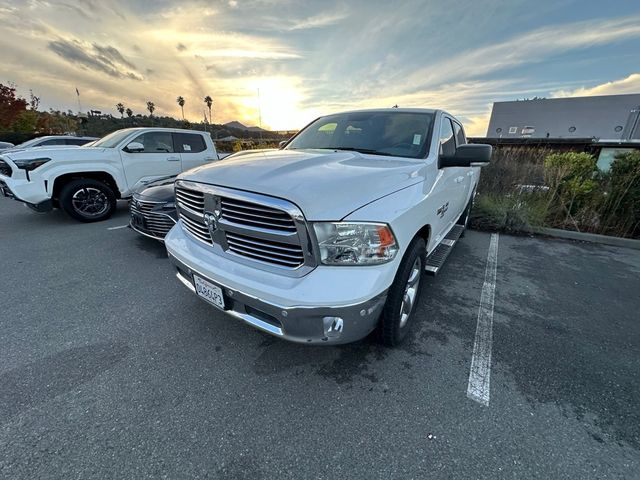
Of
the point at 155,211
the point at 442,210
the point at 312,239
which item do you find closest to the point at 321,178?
the point at 312,239

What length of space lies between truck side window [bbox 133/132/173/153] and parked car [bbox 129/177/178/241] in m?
2.68

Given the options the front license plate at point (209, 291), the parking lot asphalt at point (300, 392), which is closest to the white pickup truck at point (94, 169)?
the parking lot asphalt at point (300, 392)

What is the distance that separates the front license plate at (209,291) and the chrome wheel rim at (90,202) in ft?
17.2

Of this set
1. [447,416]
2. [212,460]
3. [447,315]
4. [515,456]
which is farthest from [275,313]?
[447,315]

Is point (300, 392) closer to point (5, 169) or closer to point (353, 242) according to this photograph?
point (353, 242)

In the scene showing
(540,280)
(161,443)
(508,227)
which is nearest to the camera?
(161,443)

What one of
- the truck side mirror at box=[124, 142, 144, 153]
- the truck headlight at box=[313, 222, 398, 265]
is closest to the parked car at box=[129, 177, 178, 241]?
the truck side mirror at box=[124, 142, 144, 153]

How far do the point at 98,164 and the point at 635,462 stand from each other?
793 cm

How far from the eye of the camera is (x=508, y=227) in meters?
6.00

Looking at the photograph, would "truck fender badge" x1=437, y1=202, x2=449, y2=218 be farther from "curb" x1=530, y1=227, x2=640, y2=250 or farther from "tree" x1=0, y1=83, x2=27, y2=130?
"tree" x1=0, y1=83, x2=27, y2=130

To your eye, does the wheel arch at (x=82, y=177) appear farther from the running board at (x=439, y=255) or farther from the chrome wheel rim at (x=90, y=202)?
the running board at (x=439, y=255)

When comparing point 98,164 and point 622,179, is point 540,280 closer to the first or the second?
point 622,179

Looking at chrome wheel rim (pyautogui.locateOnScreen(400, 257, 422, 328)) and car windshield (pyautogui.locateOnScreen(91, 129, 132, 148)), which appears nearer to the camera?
chrome wheel rim (pyautogui.locateOnScreen(400, 257, 422, 328))

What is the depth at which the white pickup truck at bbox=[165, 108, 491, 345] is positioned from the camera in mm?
1646
